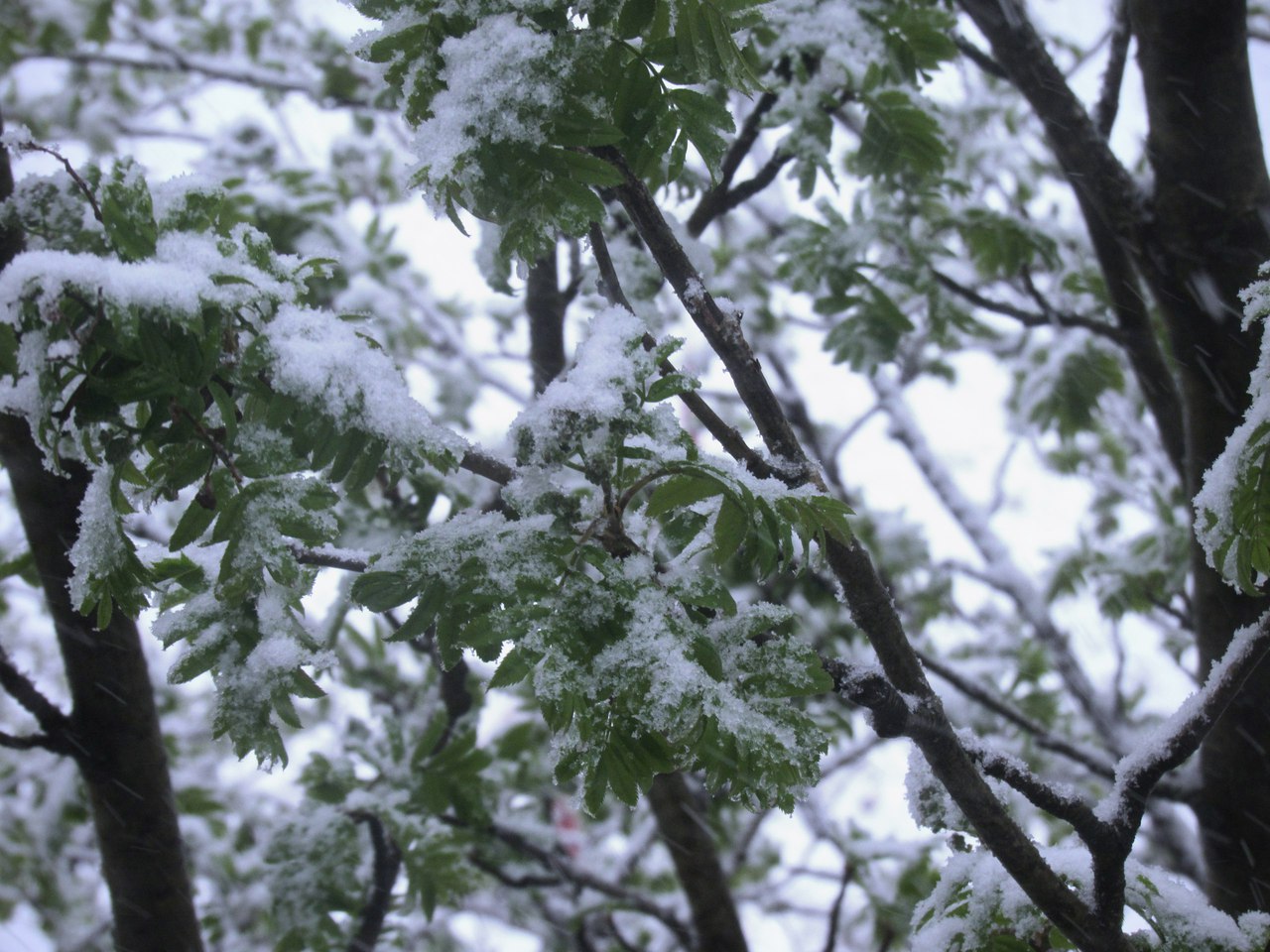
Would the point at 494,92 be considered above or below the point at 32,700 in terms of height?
below

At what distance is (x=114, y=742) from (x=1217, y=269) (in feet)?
10.4

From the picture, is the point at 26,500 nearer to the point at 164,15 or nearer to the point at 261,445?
the point at 261,445

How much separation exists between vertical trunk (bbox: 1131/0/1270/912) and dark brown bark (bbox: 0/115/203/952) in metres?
2.78

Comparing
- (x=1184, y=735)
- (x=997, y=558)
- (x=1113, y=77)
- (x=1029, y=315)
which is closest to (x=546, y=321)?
(x=1029, y=315)

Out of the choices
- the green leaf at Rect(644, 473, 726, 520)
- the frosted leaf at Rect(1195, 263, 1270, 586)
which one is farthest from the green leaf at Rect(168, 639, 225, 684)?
the frosted leaf at Rect(1195, 263, 1270, 586)

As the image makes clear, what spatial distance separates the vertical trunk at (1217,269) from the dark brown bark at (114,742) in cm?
278

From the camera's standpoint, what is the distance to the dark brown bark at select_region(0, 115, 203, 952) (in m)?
2.33

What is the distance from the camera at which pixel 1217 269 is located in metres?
2.61

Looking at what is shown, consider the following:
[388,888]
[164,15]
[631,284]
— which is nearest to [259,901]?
[388,888]

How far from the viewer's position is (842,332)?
11.6 ft

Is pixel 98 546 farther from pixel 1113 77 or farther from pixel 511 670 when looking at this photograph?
pixel 1113 77

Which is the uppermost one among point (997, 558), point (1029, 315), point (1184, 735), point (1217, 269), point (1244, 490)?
point (997, 558)

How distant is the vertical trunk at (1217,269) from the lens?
2561 millimetres

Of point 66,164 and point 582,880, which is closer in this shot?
point 66,164
